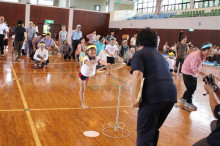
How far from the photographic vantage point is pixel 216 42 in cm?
2012

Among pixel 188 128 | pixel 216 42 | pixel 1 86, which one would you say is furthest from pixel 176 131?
pixel 216 42

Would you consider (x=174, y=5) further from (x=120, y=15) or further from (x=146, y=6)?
(x=120, y=15)

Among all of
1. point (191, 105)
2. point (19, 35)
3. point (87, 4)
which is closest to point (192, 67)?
point (191, 105)

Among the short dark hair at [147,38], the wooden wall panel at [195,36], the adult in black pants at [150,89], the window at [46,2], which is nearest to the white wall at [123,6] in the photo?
the window at [46,2]

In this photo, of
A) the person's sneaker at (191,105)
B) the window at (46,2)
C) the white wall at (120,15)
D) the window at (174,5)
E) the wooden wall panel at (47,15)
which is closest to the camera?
the person's sneaker at (191,105)

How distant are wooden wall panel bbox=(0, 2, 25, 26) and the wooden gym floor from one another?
968 inches

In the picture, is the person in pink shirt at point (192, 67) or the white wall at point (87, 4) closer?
the person in pink shirt at point (192, 67)

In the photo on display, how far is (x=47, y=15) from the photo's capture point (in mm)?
32062

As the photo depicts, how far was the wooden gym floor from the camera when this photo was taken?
402 centimetres

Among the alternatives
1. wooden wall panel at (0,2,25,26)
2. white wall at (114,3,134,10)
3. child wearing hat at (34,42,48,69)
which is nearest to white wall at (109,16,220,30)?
white wall at (114,3,134,10)

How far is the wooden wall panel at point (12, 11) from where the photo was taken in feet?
99.3

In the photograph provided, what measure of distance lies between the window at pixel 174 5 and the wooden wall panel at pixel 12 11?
1769 centimetres

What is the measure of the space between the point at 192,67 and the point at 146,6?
29.6 m

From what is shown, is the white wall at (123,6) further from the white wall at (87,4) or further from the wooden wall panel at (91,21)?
the wooden wall panel at (91,21)
